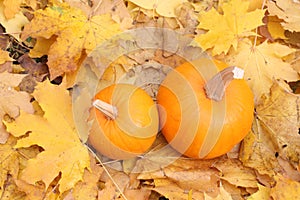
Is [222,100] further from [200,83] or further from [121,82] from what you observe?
[121,82]

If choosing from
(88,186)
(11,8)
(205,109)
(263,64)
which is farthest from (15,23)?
(263,64)

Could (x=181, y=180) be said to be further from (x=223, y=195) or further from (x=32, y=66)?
(x=32, y=66)

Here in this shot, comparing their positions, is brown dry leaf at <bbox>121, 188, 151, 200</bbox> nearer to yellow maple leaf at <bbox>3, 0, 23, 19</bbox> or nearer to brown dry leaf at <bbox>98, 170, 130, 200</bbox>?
brown dry leaf at <bbox>98, 170, 130, 200</bbox>

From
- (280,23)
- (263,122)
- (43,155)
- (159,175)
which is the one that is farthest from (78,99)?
(280,23)

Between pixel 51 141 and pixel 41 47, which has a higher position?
pixel 41 47

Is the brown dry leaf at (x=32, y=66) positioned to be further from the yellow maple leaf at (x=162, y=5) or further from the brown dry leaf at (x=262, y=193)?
the brown dry leaf at (x=262, y=193)

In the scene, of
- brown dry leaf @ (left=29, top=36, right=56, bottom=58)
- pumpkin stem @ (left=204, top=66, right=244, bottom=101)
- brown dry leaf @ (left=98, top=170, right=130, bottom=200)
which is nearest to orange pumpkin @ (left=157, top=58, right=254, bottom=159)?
pumpkin stem @ (left=204, top=66, right=244, bottom=101)
